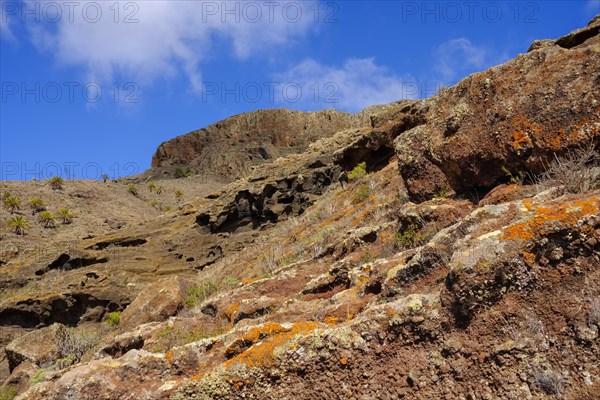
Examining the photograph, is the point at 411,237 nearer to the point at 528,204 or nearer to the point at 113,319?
the point at 528,204

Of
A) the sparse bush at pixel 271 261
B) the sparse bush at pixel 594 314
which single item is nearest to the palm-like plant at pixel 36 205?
the sparse bush at pixel 271 261

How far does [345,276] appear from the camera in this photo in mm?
6207

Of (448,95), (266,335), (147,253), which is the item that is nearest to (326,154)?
(147,253)

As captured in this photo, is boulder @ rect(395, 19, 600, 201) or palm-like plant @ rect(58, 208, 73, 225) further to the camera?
palm-like plant @ rect(58, 208, 73, 225)

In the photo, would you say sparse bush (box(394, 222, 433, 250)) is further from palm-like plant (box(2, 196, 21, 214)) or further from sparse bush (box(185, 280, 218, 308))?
palm-like plant (box(2, 196, 21, 214))

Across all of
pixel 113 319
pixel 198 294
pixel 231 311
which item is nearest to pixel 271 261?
pixel 198 294

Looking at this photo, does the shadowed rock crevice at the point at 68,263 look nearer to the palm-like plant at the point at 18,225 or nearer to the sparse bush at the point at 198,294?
the sparse bush at the point at 198,294

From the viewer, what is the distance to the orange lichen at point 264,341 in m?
3.74

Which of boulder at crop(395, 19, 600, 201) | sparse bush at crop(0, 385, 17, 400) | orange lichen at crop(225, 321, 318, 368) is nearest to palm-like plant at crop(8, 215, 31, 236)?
sparse bush at crop(0, 385, 17, 400)

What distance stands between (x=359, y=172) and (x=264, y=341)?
14.6 metres

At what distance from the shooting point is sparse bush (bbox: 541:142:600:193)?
4.27 metres

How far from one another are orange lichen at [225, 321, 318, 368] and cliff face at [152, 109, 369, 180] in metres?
66.6

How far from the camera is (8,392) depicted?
964cm

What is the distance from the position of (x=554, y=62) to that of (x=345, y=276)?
3618mm
